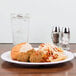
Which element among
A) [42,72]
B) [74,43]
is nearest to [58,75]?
[42,72]

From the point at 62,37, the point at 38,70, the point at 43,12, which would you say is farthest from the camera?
the point at 43,12

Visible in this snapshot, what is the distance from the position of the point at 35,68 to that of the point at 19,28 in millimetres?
495

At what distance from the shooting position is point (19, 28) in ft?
4.26

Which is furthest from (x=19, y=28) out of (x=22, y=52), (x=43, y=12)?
(x=22, y=52)

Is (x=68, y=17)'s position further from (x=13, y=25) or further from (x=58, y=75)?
(x=58, y=75)

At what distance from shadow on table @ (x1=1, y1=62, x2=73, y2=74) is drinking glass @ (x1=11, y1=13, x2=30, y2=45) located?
1.39ft

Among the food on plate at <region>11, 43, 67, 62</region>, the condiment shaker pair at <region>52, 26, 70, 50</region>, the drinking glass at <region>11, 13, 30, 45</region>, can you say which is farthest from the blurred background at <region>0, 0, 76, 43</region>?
the food on plate at <region>11, 43, 67, 62</region>

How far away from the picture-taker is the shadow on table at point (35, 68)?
807 mm

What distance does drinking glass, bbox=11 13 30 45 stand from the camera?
1.30 m

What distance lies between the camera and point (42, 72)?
79cm

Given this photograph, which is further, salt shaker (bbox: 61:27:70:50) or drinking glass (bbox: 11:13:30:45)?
drinking glass (bbox: 11:13:30:45)

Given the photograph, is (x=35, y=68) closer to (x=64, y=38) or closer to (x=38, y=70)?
(x=38, y=70)

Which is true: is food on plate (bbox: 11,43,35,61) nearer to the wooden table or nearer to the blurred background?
the wooden table

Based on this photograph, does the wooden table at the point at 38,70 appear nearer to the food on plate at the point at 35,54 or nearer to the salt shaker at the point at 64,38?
the food on plate at the point at 35,54
